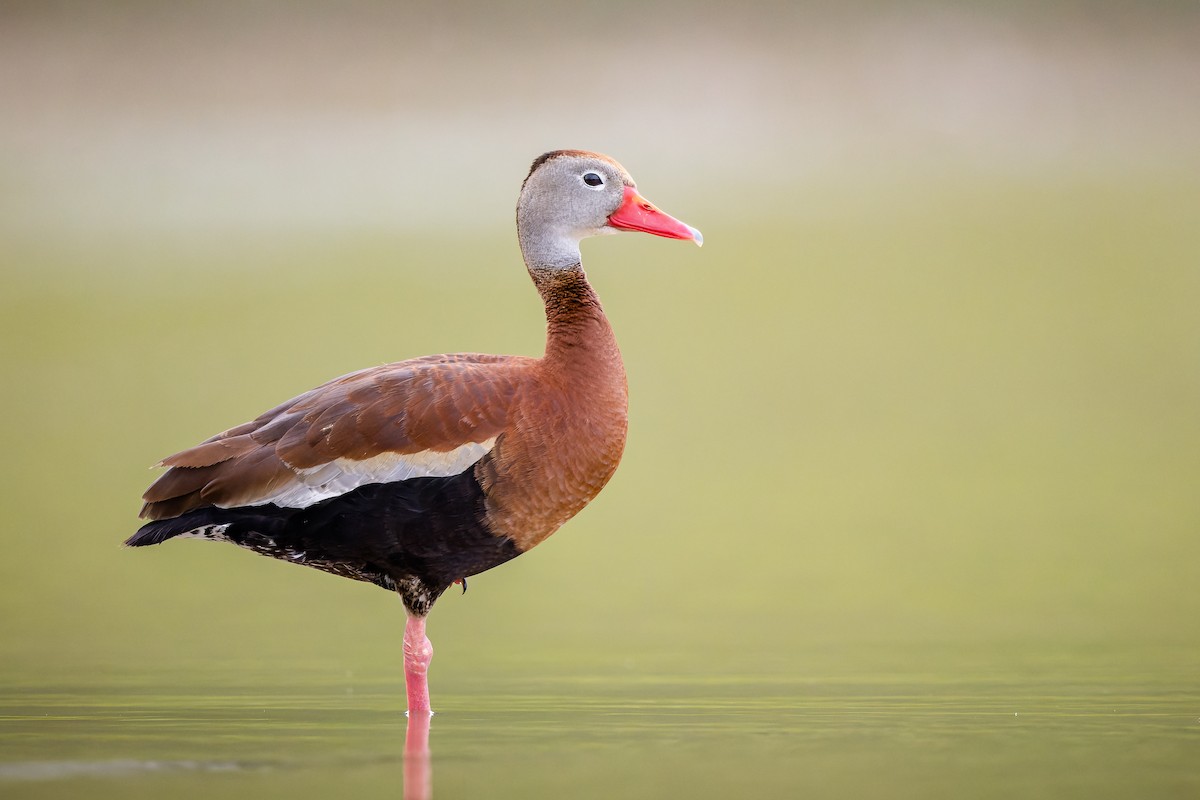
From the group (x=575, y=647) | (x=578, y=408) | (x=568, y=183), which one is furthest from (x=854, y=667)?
(x=568, y=183)

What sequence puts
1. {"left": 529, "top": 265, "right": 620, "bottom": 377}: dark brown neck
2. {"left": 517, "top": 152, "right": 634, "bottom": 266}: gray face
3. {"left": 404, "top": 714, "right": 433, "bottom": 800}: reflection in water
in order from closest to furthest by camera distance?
{"left": 404, "top": 714, "right": 433, "bottom": 800}: reflection in water < {"left": 529, "top": 265, "right": 620, "bottom": 377}: dark brown neck < {"left": 517, "top": 152, "right": 634, "bottom": 266}: gray face

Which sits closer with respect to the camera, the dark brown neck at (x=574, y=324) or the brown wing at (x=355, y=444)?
the brown wing at (x=355, y=444)

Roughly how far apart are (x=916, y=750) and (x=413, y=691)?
69.4 inches

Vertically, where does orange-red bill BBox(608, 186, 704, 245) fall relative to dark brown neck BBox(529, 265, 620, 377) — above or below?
above

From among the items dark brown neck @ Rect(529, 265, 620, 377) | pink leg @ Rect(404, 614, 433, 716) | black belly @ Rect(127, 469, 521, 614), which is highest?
dark brown neck @ Rect(529, 265, 620, 377)

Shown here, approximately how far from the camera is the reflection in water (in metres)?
4.23

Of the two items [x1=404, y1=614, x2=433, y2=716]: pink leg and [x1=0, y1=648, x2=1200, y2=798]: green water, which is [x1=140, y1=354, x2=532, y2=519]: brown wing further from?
[x1=0, y1=648, x2=1200, y2=798]: green water

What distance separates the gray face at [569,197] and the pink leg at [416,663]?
1380 millimetres

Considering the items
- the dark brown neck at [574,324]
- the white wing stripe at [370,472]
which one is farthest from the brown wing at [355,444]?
the dark brown neck at [574,324]

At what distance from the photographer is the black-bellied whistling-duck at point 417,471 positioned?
203 inches

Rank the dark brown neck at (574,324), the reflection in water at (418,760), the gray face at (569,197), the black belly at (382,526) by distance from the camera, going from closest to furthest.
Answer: the reflection in water at (418,760)
the black belly at (382,526)
the dark brown neck at (574,324)
the gray face at (569,197)

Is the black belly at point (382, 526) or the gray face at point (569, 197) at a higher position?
the gray face at point (569, 197)

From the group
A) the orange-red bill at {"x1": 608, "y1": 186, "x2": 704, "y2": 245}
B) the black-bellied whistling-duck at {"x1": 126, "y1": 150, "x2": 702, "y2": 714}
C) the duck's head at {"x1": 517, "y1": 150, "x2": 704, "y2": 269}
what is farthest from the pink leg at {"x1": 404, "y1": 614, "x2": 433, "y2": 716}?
the orange-red bill at {"x1": 608, "y1": 186, "x2": 704, "y2": 245}

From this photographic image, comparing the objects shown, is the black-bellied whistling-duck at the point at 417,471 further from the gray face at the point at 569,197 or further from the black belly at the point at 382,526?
the gray face at the point at 569,197
